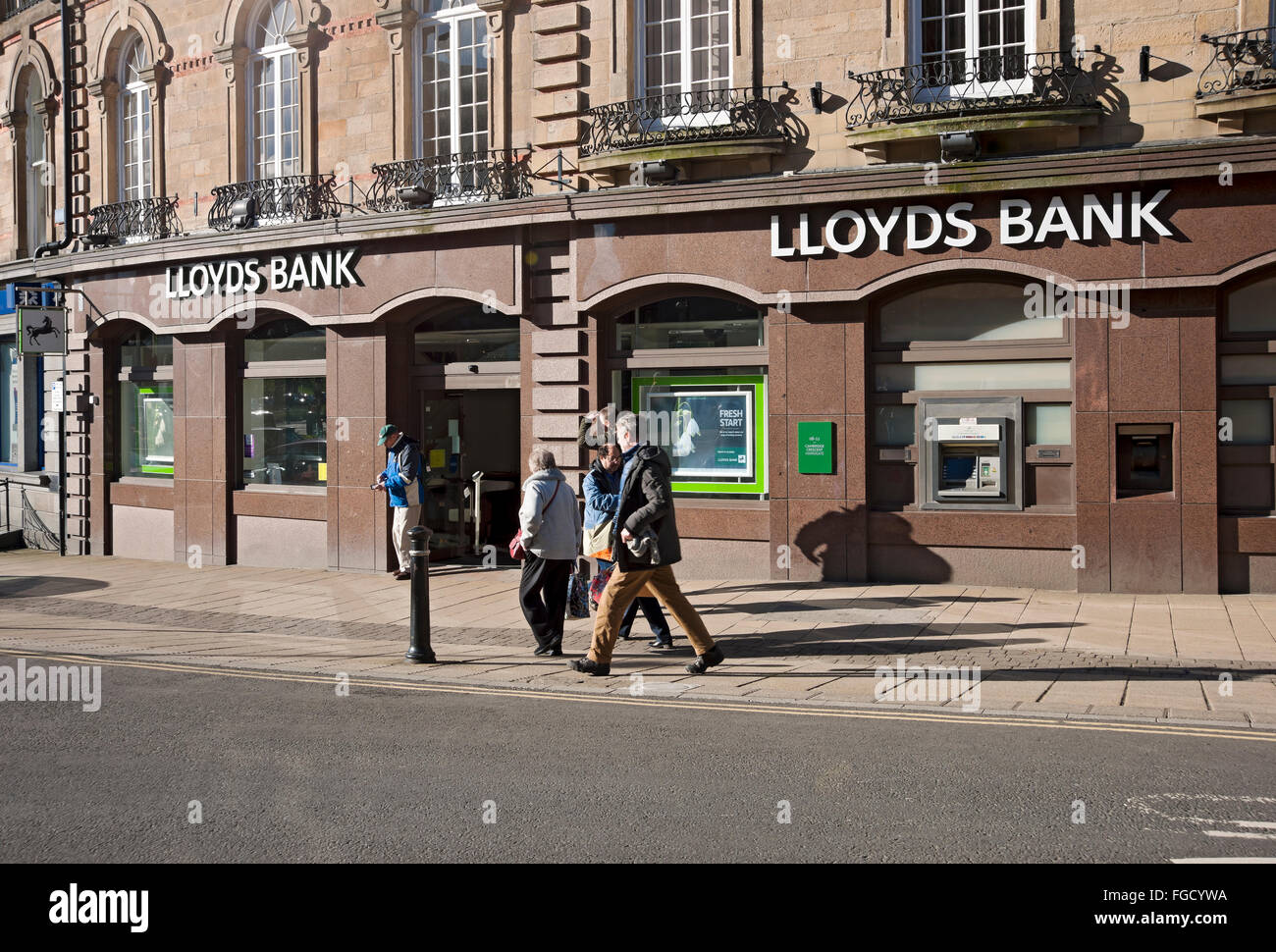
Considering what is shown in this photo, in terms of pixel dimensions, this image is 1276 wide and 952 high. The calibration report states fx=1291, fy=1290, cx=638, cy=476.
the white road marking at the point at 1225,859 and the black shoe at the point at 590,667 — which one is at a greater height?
the black shoe at the point at 590,667

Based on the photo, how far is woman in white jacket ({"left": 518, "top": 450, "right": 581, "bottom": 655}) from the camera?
33.8ft

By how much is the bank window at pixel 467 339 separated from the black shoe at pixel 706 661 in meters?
7.36

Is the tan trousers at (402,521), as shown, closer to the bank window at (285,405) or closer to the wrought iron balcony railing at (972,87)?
the bank window at (285,405)

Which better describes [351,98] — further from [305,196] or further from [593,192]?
[593,192]

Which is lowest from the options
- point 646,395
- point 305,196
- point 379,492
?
point 379,492

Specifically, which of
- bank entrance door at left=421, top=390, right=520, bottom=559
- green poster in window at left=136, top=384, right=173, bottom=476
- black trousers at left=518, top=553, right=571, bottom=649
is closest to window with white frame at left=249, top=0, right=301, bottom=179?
green poster in window at left=136, top=384, right=173, bottom=476

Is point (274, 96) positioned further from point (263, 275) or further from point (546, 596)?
point (546, 596)

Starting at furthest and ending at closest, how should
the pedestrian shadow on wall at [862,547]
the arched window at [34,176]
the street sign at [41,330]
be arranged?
the arched window at [34,176] → the street sign at [41,330] → the pedestrian shadow on wall at [862,547]

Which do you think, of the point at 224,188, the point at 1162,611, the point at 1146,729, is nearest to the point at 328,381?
the point at 224,188

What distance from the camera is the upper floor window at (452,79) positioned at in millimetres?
16203

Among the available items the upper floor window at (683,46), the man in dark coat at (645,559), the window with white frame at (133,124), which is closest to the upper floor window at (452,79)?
the upper floor window at (683,46)

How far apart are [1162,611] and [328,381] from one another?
10503 mm

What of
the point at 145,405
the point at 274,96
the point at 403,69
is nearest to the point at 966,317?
the point at 403,69
